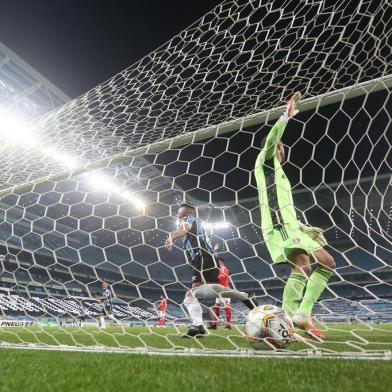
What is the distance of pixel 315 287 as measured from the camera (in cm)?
254

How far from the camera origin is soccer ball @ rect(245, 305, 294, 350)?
6.31ft

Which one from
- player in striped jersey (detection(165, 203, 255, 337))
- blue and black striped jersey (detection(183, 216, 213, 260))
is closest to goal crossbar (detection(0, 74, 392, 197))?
player in striped jersey (detection(165, 203, 255, 337))

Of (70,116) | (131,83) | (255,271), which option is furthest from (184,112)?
(255,271)

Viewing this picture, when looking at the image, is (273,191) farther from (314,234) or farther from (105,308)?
(105,308)

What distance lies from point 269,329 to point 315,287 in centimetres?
73

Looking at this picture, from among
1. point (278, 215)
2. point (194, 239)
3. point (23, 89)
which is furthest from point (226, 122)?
point (23, 89)

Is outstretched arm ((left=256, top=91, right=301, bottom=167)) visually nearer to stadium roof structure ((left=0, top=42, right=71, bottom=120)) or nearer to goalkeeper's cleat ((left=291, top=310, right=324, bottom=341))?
goalkeeper's cleat ((left=291, top=310, right=324, bottom=341))

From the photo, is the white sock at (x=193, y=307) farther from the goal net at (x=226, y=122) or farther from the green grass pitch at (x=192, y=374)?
the green grass pitch at (x=192, y=374)

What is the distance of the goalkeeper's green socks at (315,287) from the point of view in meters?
2.47

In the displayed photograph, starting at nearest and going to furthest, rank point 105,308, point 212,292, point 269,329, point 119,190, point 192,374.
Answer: point 192,374, point 269,329, point 212,292, point 105,308, point 119,190

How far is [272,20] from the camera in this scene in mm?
3635

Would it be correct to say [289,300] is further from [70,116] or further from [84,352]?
[70,116]

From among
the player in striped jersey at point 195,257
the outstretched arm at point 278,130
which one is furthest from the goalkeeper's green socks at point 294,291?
the outstretched arm at point 278,130

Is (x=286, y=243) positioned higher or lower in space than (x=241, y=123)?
lower
